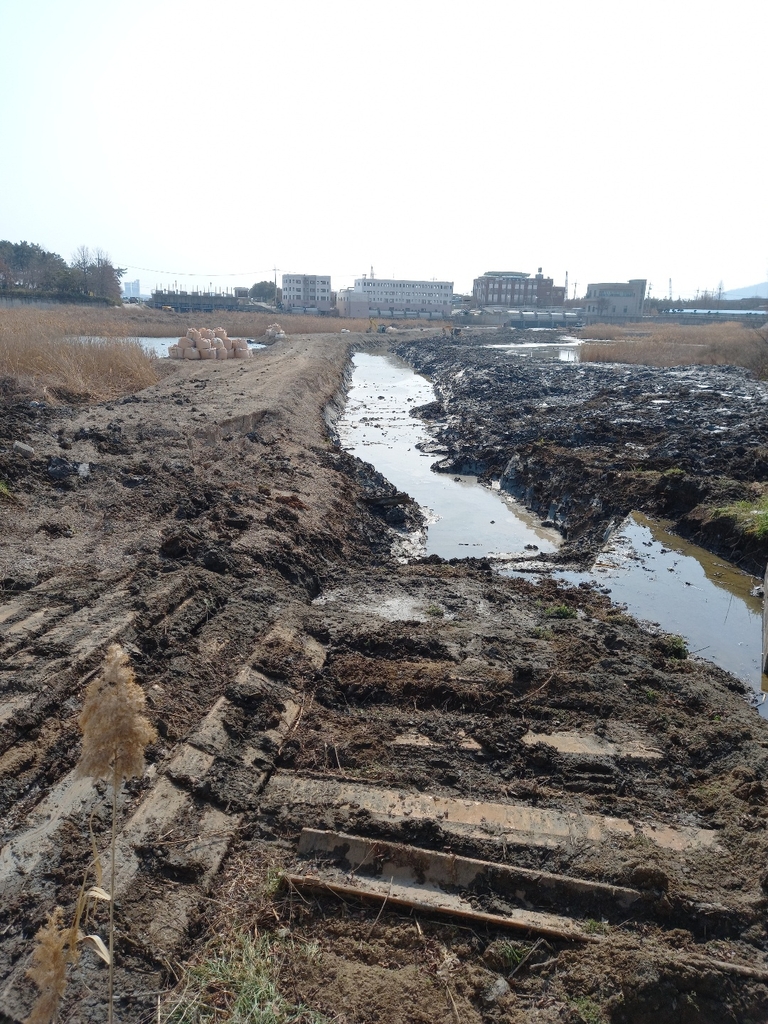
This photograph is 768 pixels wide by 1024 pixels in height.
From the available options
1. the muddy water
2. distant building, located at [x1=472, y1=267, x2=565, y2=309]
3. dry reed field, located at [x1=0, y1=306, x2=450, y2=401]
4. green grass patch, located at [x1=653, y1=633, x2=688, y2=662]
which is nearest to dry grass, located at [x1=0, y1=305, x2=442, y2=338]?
dry reed field, located at [x1=0, y1=306, x2=450, y2=401]

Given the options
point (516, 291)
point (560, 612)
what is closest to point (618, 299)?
point (516, 291)

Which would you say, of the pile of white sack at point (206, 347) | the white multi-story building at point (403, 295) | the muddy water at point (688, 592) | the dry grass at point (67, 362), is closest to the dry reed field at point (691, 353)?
the pile of white sack at point (206, 347)

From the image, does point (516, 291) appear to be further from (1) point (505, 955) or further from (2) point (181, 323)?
(1) point (505, 955)

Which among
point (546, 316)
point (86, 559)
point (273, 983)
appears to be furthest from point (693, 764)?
point (546, 316)

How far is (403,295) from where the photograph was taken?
341 ft

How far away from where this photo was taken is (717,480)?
10.9m

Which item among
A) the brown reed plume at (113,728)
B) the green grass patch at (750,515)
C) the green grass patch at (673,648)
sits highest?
the brown reed plume at (113,728)

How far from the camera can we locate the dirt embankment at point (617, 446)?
10.4 m

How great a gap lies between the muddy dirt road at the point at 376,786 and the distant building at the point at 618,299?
89885 mm

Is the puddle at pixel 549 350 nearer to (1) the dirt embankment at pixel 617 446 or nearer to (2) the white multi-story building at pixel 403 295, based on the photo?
(1) the dirt embankment at pixel 617 446

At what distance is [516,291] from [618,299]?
62.9 ft

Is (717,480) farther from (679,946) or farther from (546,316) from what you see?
(546,316)

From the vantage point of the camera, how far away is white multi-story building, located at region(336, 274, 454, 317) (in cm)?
9612

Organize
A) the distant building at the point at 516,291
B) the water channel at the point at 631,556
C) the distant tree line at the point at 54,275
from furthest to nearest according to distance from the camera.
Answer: the distant building at the point at 516,291, the distant tree line at the point at 54,275, the water channel at the point at 631,556
